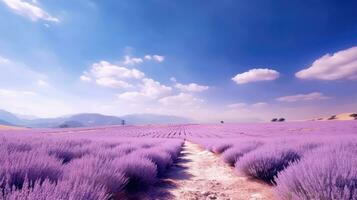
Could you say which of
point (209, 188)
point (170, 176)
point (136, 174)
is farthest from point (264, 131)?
point (136, 174)

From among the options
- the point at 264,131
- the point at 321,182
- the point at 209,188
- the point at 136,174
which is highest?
the point at 264,131

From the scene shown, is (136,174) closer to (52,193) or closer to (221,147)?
(52,193)

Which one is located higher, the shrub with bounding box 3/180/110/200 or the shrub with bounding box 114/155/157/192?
the shrub with bounding box 3/180/110/200

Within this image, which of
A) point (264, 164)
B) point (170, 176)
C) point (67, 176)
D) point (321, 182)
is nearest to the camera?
point (321, 182)

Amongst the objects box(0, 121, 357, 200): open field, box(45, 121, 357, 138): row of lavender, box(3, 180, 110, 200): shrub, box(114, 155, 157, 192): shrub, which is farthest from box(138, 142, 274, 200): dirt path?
box(45, 121, 357, 138): row of lavender

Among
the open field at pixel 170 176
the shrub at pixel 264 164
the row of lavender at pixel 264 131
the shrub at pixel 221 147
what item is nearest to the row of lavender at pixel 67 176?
the open field at pixel 170 176

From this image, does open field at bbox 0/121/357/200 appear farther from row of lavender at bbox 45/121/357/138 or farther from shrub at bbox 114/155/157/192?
row of lavender at bbox 45/121/357/138

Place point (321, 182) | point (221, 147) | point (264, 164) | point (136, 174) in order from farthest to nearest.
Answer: point (221, 147), point (264, 164), point (136, 174), point (321, 182)

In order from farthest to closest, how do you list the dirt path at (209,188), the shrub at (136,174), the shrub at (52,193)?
the shrub at (136,174) < the dirt path at (209,188) < the shrub at (52,193)

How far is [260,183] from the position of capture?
475cm

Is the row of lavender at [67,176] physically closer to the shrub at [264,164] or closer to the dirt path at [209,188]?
the dirt path at [209,188]

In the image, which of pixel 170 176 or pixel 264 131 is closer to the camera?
pixel 170 176

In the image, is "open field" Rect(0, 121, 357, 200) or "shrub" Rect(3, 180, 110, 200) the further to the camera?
"open field" Rect(0, 121, 357, 200)

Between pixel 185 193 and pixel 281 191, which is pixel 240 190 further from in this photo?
pixel 281 191
